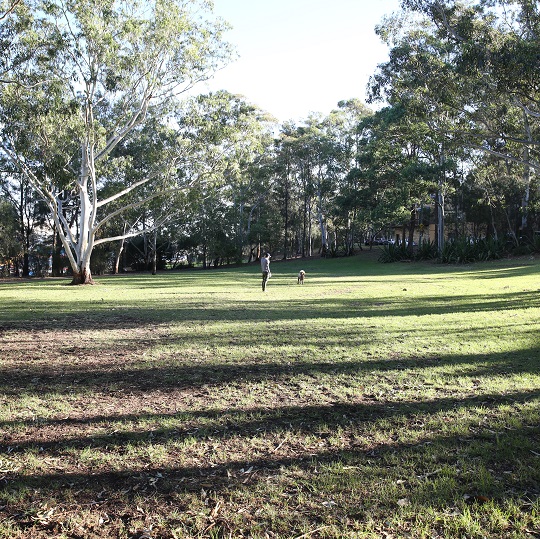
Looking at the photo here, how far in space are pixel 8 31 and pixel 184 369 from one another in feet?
53.3

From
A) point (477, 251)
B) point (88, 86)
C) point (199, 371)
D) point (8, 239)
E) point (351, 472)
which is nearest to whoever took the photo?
point (351, 472)

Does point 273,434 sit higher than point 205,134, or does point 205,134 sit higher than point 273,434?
point 205,134

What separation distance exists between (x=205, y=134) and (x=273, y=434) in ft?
74.7

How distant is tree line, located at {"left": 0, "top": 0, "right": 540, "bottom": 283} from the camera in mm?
16203

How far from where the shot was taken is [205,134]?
81.9 ft

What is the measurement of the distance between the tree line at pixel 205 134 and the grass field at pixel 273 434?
9.81 m

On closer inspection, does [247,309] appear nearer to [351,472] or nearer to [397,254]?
[351,472]

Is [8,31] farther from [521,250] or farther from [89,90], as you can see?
[521,250]

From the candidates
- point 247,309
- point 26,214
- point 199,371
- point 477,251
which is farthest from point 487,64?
point 26,214

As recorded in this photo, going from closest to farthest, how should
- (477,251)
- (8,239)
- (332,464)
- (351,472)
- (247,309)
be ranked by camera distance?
(351,472) < (332,464) < (247,309) < (477,251) < (8,239)

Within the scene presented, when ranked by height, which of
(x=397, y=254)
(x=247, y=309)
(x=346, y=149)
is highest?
(x=346, y=149)

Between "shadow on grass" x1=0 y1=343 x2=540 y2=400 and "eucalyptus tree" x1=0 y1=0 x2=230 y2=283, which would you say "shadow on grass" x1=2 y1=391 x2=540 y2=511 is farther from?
"eucalyptus tree" x1=0 y1=0 x2=230 y2=283

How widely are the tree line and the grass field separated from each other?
9.81 metres

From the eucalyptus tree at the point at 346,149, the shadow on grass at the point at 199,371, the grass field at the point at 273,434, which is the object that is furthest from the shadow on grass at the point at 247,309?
the eucalyptus tree at the point at 346,149
